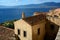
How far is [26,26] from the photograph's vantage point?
3033 centimetres

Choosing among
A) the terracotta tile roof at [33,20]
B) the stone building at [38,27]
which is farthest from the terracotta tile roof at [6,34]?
the terracotta tile roof at [33,20]

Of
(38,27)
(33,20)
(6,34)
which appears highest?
(33,20)

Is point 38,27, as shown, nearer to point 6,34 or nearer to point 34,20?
point 34,20

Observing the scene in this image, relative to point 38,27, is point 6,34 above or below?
below

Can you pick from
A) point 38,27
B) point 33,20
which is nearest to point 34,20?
point 33,20

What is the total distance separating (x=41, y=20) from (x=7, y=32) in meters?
8.09

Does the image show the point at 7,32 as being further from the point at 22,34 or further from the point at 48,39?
the point at 48,39

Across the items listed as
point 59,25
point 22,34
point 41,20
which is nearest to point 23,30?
point 22,34

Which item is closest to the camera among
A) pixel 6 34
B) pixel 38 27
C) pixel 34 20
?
pixel 38 27

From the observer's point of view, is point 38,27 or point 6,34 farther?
point 6,34

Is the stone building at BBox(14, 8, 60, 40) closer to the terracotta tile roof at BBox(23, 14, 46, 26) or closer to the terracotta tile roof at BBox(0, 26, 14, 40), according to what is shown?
the terracotta tile roof at BBox(23, 14, 46, 26)

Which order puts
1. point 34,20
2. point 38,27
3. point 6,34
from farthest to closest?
point 6,34 < point 34,20 < point 38,27

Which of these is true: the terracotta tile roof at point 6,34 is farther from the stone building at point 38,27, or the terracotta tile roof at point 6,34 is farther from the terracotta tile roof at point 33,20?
the terracotta tile roof at point 33,20

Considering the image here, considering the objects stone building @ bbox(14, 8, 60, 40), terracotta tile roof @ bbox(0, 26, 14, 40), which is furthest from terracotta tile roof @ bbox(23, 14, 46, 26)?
terracotta tile roof @ bbox(0, 26, 14, 40)
